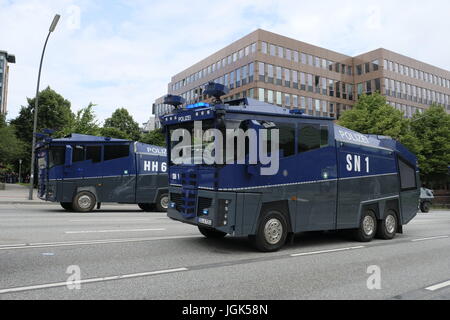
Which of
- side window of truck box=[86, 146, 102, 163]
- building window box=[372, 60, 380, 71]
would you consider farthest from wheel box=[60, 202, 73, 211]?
building window box=[372, 60, 380, 71]

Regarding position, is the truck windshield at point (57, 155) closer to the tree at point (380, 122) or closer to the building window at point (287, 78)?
the tree at point (380, 122)

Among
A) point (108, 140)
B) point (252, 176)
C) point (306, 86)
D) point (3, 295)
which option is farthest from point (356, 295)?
point (306, 86)

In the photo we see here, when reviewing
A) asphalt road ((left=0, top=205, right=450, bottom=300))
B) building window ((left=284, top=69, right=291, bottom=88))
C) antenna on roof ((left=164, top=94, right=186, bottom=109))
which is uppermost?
building window ((left=284, top=69, right=291, bottom=88))

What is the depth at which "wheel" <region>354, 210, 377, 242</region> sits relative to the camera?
9156mm

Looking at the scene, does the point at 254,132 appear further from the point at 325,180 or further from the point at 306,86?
the point at 306,86

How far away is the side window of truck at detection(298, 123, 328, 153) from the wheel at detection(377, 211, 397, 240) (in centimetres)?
321

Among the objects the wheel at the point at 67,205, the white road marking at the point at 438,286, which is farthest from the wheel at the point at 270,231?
the wheel at the point at 67,205

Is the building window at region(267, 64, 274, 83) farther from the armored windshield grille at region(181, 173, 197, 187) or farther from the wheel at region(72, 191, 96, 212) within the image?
the armored windshield grille at region(181, 173, 197, 187)

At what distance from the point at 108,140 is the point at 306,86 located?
43.1 m

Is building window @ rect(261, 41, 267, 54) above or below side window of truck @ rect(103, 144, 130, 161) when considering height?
above

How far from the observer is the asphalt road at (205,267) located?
15.2ft

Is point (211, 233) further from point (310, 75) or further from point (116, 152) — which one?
point (310, 75)

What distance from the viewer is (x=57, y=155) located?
1542cm

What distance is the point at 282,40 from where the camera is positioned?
171 ft
